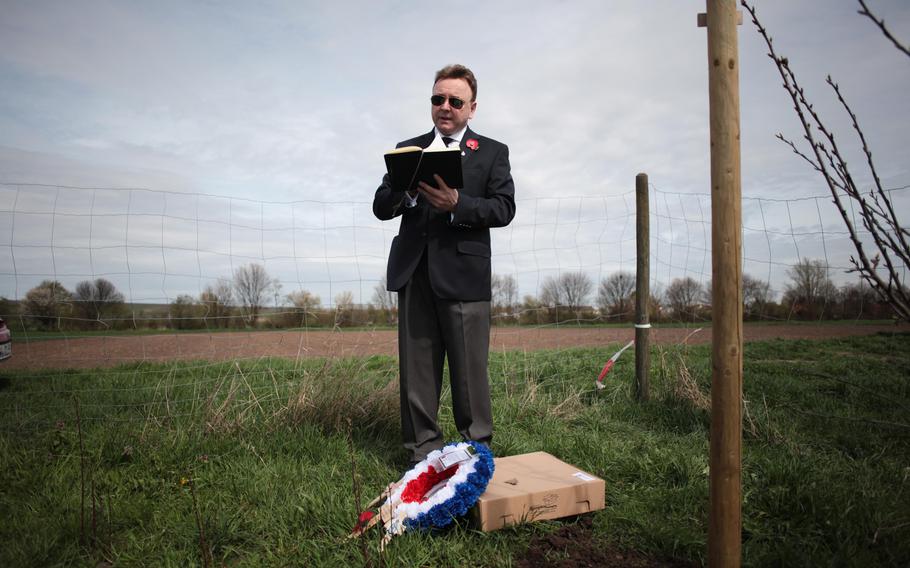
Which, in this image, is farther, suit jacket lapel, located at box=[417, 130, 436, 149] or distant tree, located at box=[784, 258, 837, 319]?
distant tree, located at box=[784, 258, 837, 319]

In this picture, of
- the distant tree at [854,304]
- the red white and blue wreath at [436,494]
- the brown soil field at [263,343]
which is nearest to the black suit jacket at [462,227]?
the red white and blue wreath at [436,494]

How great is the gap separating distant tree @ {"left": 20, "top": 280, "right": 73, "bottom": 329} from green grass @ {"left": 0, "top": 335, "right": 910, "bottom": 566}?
0.67 m

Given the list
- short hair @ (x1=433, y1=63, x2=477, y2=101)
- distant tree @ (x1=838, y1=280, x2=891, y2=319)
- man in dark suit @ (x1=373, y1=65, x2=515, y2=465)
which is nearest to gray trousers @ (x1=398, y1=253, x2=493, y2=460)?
man in dark suit @ (x1=373, y1=65, x2=515, y2=465)

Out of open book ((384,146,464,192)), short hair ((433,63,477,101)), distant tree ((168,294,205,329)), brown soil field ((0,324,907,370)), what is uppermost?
short hair ((433,63,477,101))

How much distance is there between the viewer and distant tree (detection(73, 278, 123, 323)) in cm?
471

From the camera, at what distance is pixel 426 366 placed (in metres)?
2.91

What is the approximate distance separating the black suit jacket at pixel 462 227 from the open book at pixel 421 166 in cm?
21

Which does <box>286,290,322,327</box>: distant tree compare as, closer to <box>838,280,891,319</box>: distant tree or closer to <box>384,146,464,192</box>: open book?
<box>384,146,464,192</box>: open book

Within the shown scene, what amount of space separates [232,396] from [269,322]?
72.7 inches

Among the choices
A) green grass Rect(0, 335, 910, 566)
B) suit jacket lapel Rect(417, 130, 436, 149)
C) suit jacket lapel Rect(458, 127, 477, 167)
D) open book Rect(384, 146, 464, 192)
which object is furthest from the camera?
suit jacket lapel Rect(417, 130, 436, 149)

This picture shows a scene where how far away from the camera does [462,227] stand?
2.79 m

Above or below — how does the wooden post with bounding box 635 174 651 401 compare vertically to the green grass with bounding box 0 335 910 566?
above

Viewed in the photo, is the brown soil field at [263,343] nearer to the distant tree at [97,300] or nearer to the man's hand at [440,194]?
the distant tree at [97,300]

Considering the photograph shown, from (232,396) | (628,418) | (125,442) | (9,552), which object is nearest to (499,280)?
(628,418)
